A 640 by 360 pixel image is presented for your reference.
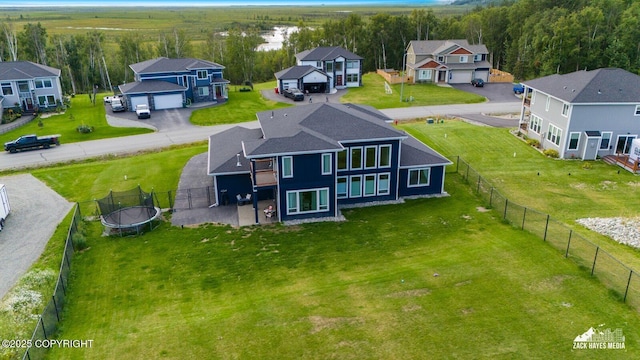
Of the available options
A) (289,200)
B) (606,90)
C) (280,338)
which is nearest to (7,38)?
(289,200)

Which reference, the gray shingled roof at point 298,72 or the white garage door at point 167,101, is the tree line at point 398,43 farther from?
the white garage door at point 167,101

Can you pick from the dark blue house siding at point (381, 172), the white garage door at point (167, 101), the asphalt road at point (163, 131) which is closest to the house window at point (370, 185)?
the dark blue house siding at point (381, 172)

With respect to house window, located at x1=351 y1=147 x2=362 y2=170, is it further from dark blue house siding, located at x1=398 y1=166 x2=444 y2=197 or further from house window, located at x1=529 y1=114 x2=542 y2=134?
house window, located at x1=529 y1=114 x2=542 y2=134

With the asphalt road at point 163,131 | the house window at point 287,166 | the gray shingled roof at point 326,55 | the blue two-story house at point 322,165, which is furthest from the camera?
the gray shingled roof at point 326,55

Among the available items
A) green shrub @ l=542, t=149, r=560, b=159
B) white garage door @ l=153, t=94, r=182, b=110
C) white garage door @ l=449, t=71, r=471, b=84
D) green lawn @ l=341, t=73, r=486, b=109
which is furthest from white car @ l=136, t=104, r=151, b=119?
white garage door @ l=449, t=71, r=471, b=84

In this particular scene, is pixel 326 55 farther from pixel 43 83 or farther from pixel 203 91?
pixel 43 83
